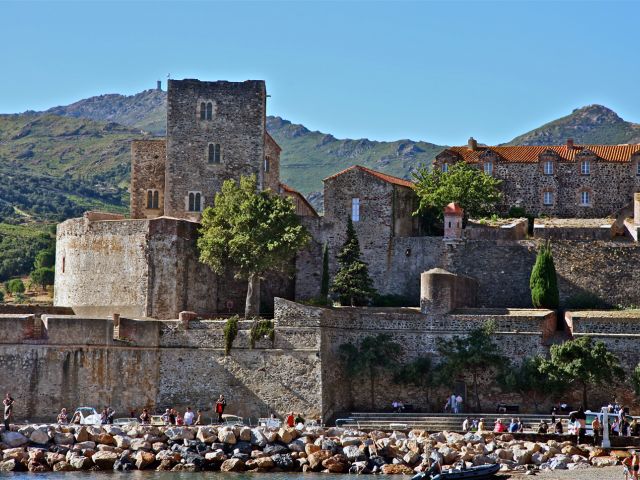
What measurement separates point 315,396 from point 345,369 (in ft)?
7.30

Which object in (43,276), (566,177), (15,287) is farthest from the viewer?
(15,287)

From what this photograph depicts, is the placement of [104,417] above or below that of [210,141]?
below

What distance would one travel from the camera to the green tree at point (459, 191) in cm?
5778

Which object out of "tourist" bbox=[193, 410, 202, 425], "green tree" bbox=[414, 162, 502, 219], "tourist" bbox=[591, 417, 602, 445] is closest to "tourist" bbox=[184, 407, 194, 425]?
"tourist" bbox=[193, 410, 202, 425]

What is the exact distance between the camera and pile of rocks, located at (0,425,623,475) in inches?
1613

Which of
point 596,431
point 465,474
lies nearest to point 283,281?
point 596,431

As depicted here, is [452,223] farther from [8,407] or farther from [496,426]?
[8,407]

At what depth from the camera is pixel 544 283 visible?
168 ft

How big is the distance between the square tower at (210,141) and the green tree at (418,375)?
12.0 meters

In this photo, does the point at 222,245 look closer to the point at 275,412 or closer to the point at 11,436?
the point at 275,412

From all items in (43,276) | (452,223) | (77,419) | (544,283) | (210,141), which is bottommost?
(77,419)

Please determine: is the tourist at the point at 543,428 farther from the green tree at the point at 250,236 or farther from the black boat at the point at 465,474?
the green tree at the point at 250,236

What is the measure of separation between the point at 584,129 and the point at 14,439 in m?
95.3

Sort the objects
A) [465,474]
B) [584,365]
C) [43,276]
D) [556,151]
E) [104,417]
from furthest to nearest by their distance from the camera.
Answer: [43,276] → [556,151] → [584,365] → [104,417] → [465,474]
